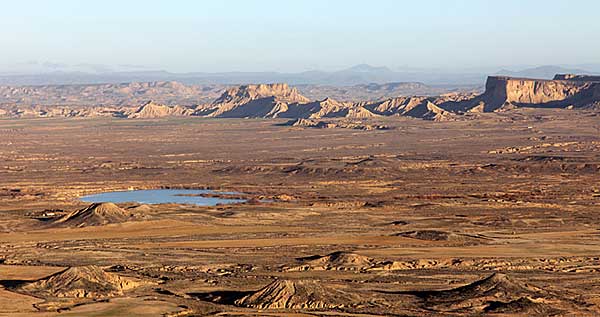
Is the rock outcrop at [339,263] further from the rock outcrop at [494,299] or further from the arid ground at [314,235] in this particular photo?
the rock outcrop at [494,299]

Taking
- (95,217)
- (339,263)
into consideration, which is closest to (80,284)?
(339,263)

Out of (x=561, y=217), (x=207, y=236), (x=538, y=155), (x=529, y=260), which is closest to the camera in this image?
(x=529, y=260)

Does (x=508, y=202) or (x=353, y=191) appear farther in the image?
(x=353, y=191)

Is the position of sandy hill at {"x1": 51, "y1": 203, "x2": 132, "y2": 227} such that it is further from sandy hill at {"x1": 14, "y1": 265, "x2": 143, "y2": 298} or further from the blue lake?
sandy hill at {"x1": 14, "y1": 265, "x2": 143, "y2": 298}

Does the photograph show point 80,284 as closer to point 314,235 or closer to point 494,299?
point 494,299

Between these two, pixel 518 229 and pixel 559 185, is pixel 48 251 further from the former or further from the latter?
pixel 559 185

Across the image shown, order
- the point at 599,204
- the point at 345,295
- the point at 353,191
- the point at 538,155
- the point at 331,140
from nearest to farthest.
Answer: the point at 345,295 → the point at 599,204 → the point at 353,191 → the point at 538,155 → the point at 331,140

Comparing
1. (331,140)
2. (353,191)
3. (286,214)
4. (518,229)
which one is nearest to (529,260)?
(518,229)
